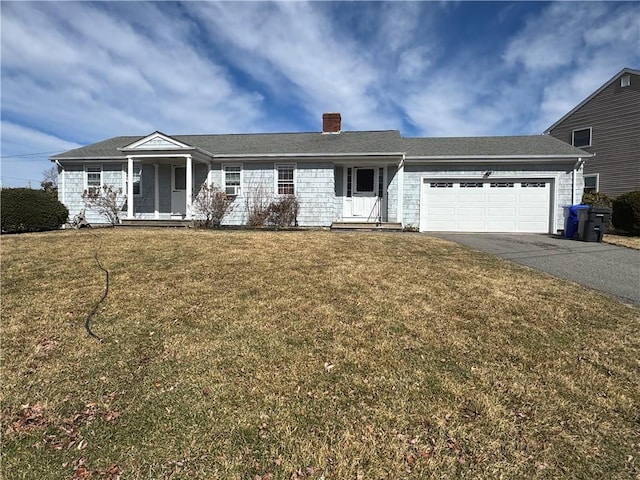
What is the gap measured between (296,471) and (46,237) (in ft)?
34.6

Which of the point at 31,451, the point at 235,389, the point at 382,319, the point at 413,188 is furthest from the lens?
the point at 413,188

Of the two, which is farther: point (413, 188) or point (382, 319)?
point (413, 188)

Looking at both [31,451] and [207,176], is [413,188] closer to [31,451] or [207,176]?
[207,176]

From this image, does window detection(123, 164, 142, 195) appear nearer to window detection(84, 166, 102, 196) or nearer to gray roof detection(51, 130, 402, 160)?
gray roof detection(51, 130, 402, 160)

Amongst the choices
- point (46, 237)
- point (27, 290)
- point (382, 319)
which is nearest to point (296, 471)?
point (382, 319)

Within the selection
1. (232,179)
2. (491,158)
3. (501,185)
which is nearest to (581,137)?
(501,185)

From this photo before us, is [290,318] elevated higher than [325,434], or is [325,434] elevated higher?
[290,318]

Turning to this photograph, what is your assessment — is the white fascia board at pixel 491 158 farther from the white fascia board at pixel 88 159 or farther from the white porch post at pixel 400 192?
the white fascia board at pixel 88 159

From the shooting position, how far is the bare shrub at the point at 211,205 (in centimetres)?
1459

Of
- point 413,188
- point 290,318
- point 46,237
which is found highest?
point 413,188

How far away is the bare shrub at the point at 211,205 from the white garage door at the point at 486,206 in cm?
820

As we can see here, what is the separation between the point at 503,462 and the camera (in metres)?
2.45

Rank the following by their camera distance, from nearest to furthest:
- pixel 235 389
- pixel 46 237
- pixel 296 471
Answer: pixel 296 471, pixel 235 389, pixel 46 237

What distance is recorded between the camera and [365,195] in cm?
1567
